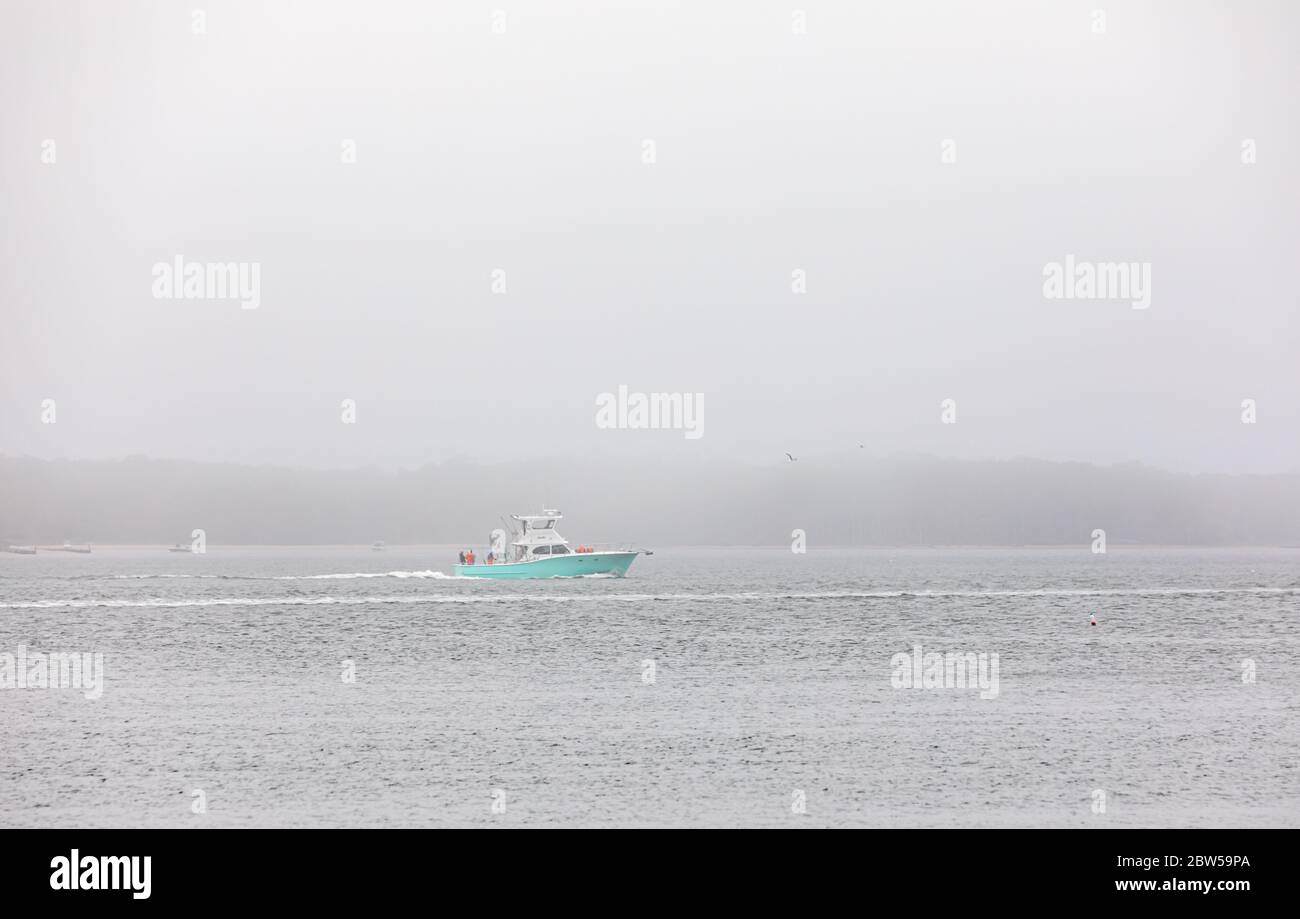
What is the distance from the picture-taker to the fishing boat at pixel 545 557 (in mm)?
122125

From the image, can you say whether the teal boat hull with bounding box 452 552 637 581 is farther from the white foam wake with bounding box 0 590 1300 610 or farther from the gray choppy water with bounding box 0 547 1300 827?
the gray choppy water with bounding box 0 547 1300 827

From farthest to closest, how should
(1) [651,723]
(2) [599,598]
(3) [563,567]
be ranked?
(3) [563,567] → (2) [599,598] → (1) [651,723]

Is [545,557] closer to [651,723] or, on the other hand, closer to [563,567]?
[563,567]

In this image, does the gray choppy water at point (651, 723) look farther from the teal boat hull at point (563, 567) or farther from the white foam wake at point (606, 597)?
the teal boat hull at point (563, 567)

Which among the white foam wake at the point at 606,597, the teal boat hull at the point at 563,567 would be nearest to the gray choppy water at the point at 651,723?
the white foam wake at the point at 606,597

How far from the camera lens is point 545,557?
122 metres

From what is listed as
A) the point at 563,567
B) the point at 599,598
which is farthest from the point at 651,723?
the point at 563,567

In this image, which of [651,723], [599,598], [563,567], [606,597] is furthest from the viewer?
[563,567]

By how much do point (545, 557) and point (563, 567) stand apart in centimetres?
224

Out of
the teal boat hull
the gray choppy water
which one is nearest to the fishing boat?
the teal boat hull

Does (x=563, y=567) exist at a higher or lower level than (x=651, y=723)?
higher
